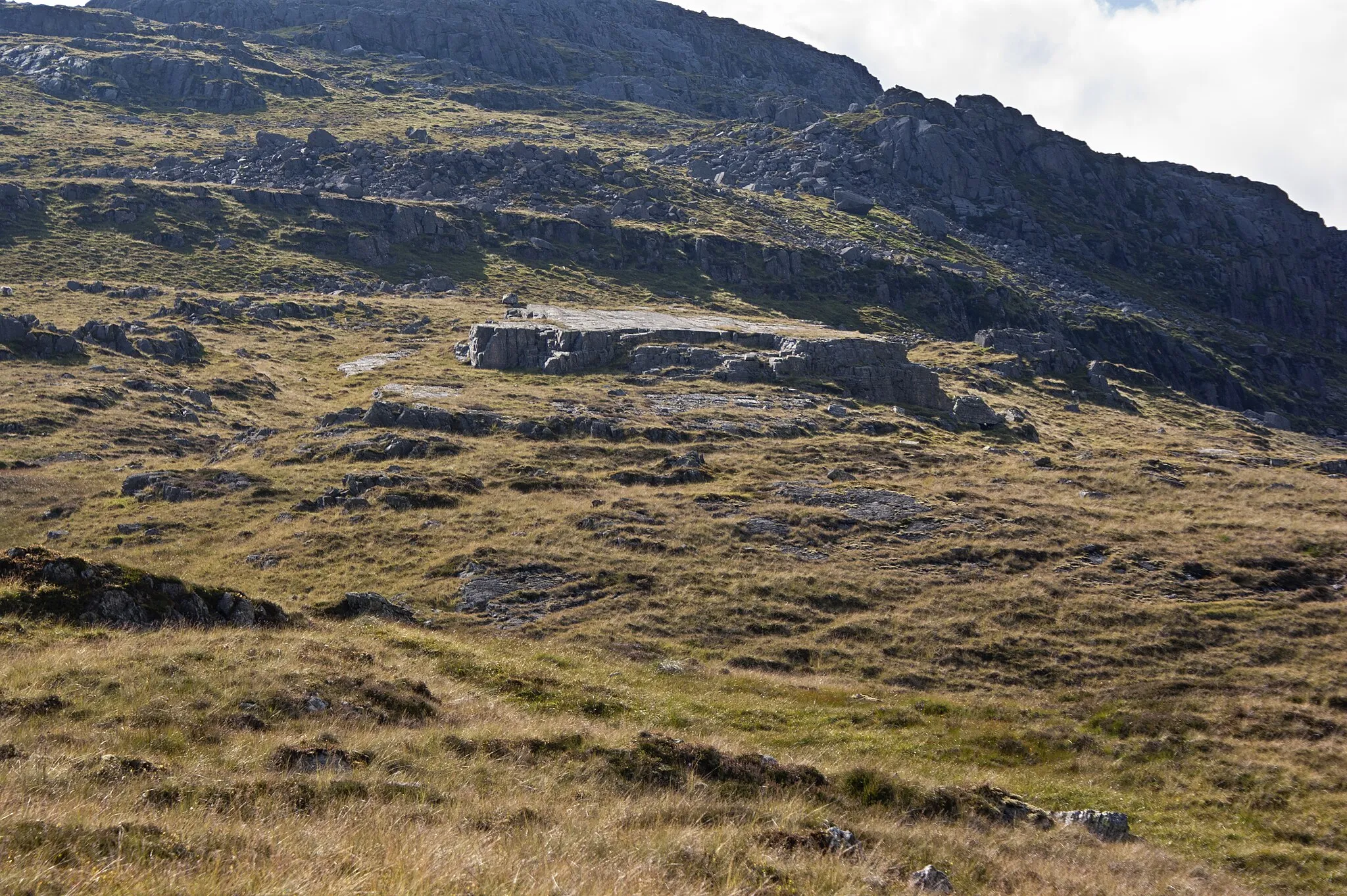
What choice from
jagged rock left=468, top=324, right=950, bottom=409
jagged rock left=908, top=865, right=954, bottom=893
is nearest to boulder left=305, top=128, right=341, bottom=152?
jagged rock left=468, top=324, right=950, bottom=409

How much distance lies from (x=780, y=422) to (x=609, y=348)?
24890 millimetres

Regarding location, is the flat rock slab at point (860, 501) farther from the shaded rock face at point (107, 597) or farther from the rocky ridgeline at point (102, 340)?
the rocky ridgeline at point (102, 340)

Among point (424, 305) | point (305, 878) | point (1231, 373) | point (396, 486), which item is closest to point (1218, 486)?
point (396, 486)

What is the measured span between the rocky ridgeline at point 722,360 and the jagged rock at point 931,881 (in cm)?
7043

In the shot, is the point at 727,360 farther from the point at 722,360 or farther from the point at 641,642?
the point at 641,642

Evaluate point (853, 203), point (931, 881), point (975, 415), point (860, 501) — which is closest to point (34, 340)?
point (860, 501)

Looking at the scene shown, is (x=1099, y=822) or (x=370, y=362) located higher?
(x=370, y=362)

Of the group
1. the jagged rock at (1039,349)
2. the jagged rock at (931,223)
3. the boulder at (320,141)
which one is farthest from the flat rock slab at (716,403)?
the jagged rock at (931,223)

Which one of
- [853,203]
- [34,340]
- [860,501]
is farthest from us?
[853,203]

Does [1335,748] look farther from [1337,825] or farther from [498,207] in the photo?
[498,207]

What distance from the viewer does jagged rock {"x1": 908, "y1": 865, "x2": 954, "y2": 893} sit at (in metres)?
11.2

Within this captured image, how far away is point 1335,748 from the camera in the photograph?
24.4m

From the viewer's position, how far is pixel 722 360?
84250 millimetres

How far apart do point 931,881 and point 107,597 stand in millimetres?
19149
